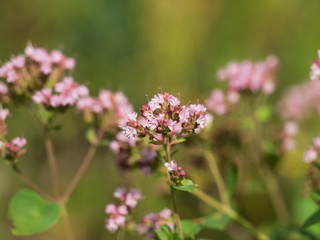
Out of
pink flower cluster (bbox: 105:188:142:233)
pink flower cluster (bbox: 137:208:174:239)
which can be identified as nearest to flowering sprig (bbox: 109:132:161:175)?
pink flower cluster (bbox: 105:188:142:233)

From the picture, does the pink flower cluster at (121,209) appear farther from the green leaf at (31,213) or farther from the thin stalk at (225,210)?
the thin stalk at (225,210)

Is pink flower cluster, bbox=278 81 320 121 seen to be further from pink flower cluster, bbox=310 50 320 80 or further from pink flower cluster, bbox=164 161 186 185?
pink flower cluster, bbox=164 161 186 185

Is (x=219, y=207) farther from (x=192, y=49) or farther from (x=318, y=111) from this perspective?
(x=192, y=49)

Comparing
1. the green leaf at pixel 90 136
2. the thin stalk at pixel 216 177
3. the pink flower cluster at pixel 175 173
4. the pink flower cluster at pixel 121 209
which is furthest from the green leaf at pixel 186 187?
the green leaf at pixel 90 136

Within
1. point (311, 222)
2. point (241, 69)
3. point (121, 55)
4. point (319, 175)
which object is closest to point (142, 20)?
point (121, 55)

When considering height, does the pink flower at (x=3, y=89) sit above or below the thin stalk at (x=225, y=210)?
above

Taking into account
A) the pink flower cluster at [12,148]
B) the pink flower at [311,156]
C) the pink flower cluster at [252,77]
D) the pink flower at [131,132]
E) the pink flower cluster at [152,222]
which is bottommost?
the pink flower cluster at [152,222]
